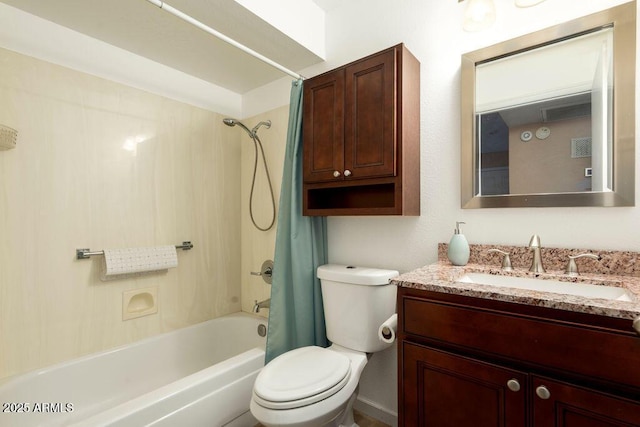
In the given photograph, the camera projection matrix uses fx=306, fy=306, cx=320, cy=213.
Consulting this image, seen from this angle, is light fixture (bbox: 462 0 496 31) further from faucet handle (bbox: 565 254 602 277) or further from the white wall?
faucet handle (bbox: 565 254 602 277)

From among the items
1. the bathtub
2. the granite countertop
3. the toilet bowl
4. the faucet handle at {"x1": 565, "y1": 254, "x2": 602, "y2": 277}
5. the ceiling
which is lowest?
the bathtub

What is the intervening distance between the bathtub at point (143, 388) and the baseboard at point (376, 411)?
0.62 m

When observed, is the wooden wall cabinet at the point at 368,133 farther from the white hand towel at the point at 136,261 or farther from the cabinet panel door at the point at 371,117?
the white hand towel at the point at 136,261

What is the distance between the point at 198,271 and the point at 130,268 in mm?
522

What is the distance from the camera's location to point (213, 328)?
2301 mm

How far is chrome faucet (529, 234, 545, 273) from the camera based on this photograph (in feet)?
3.98

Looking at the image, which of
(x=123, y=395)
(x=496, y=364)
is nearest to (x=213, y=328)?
(x=123, y=395)

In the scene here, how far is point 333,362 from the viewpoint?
137 cm

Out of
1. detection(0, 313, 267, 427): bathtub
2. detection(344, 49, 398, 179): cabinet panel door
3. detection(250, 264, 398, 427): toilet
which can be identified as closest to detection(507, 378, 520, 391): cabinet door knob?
detection(250, 264, 398, 427): toilet

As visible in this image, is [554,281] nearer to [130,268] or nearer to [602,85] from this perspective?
[602,85]

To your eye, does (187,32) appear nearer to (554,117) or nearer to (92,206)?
(92,206)

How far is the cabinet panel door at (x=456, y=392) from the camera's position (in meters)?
0.91

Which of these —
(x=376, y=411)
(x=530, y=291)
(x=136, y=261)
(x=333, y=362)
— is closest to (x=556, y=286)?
(x=530, y=291)

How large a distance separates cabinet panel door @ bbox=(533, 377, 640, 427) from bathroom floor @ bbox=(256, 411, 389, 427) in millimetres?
1027
